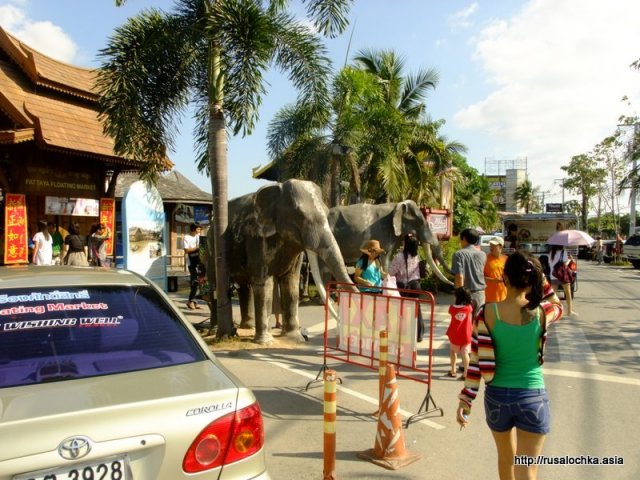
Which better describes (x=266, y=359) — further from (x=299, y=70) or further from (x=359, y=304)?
(x=299, y=70)

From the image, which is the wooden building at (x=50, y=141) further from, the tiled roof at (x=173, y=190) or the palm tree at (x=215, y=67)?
the tiled roof at (x=173, y=190)

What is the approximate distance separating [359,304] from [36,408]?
394cm

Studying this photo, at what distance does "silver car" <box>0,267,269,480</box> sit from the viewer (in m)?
2.19

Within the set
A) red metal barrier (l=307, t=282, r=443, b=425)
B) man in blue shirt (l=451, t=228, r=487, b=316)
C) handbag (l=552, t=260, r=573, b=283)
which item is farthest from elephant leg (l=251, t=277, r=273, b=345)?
handbag (l=552, t=260, r=573, b=283)

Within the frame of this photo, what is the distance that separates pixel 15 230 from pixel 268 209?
749cm

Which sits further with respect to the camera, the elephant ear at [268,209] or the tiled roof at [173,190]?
the tiled roof at [173,190]

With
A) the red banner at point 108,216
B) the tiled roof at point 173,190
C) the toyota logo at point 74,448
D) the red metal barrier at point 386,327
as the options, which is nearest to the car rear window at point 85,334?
the toyota logo at point 74,448

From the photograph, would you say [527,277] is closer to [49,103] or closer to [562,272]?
[562,272]

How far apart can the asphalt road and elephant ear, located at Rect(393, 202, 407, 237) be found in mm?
3931

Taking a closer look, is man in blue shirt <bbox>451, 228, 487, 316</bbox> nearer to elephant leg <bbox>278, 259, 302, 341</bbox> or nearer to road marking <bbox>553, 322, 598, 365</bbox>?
road marking <bbox>553, 322, 598, 365</bbox>

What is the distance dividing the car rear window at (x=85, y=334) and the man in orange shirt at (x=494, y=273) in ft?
17.4

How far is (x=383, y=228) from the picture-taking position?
12984mm

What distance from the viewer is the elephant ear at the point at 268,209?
8.00 m

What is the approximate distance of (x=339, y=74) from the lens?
648 inches
